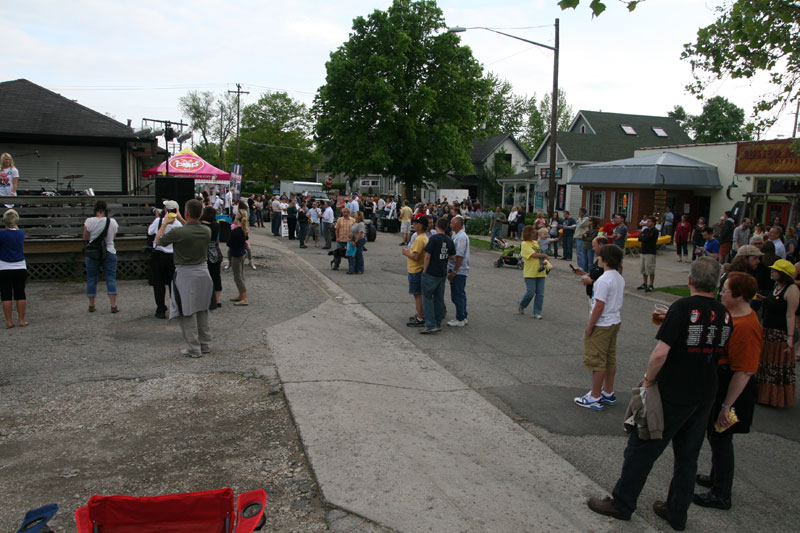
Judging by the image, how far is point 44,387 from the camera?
19.9 ft

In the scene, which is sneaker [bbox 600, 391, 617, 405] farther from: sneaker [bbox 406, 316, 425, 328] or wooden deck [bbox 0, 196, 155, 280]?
wooden deck [bbox 0, 196, 155, 280]

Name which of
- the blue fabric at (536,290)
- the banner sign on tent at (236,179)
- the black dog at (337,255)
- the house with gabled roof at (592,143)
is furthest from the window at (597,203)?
the blue fabric at (536,290)

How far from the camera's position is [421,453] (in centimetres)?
480

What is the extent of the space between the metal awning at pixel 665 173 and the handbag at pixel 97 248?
2197cm

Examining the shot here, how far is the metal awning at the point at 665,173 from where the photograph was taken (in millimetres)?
24656

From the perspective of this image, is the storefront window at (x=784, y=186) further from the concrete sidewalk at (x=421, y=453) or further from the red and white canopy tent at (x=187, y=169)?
the red and white canopy tent at (x=187, y=169)

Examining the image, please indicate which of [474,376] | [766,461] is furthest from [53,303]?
[766,461]

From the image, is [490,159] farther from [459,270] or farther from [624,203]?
[459,270]

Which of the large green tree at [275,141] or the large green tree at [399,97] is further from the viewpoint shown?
the large green tree at [275,141]

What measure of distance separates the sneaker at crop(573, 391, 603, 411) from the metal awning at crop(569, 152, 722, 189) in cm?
2101

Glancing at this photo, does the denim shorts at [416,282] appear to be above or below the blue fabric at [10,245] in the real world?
below

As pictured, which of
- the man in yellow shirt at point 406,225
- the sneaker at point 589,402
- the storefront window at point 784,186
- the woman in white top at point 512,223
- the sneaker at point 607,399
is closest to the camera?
the sneaker at point 589,402

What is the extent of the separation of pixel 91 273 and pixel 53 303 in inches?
56.8

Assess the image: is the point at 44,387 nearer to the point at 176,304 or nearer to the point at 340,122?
the point at 176,304
